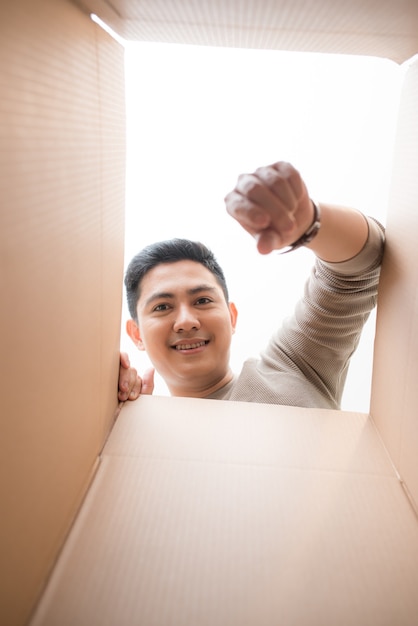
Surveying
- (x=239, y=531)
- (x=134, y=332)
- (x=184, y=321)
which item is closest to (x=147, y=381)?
(x=184, y=321)

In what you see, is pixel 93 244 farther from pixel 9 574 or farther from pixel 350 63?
pixel 350 63

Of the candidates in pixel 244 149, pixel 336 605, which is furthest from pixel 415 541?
pixel 244 149

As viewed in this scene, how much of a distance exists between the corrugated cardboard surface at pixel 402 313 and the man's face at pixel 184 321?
523 millimetres

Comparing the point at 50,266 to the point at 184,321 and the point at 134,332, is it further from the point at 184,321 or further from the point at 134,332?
the point at 134,332

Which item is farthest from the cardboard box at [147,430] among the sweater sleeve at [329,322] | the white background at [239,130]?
the white background at [239,130]

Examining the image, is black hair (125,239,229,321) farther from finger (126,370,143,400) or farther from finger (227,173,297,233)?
finger (227,173,297,233)

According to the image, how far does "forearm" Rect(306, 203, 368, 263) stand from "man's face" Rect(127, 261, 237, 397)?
464 millimetres

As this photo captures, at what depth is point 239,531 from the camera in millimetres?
482

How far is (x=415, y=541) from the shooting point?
0.48 metres

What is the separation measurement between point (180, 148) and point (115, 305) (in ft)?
3.04

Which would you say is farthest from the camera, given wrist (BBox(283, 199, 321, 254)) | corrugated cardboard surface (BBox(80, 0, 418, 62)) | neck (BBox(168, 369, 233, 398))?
neck (BBox(168, 369, 233, 398))

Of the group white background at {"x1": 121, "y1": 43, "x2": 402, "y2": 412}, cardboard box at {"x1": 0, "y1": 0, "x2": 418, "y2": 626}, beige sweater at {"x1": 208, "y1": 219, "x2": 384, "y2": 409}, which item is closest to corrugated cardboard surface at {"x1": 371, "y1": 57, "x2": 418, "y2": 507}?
cardboard box at {"x1": 0, "y1": 0, "x2": 418, "y2": 626}

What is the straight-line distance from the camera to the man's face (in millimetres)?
1128

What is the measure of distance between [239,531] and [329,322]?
0.54 meters
